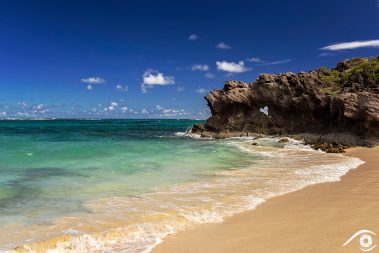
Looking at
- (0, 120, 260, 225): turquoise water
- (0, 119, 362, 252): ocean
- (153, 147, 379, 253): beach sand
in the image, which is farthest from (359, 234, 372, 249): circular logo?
(0, 120, 260, 225): turquoise water

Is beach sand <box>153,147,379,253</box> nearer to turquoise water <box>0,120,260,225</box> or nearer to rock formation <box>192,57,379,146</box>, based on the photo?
turquoise water <box>0,120,260,225</box>

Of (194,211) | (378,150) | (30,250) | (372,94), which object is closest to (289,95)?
(372,94)

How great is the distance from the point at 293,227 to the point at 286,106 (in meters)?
43.4

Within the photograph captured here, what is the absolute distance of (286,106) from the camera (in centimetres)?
5047

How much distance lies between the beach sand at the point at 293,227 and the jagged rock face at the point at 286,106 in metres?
28.0

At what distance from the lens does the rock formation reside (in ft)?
132

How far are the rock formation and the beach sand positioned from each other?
91.9ft

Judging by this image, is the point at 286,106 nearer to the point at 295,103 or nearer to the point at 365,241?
the point at 295,103

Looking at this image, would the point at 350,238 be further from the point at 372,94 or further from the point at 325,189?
the point at 372,94

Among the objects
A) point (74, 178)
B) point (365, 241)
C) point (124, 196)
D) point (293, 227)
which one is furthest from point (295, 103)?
point (365, 241)

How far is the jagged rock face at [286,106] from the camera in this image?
3944 centimetres

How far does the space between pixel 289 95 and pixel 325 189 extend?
37.9m

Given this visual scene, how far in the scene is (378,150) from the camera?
102 ft

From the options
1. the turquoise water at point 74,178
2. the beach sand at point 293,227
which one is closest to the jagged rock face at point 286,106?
the turquoise water at point 74,178
